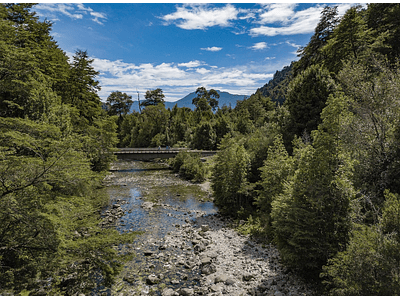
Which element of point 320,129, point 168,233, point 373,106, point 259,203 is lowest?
point 168,233

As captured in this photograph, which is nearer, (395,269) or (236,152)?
(395,269)

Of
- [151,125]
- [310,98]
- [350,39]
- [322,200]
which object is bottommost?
[322,200]

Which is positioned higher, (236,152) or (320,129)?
(320,129)

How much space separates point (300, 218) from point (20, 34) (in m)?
19.6

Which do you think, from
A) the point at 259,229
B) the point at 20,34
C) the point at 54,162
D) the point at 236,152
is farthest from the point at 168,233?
the point at 20,34

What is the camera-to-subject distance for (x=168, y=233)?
16.8 metres

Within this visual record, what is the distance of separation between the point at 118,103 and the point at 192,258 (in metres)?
86.1

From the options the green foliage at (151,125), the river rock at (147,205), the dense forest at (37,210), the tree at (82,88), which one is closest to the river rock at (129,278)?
the dense forest at (37,210)

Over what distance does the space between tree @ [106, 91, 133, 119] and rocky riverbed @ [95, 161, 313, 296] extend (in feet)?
240

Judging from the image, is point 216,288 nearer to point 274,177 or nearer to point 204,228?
point 204,228

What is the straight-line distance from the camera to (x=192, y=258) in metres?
13.3

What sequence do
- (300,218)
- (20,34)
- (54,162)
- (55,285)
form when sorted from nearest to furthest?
1. (54,162)
2. (300,218)
3. (55,285)
4. (20,34)

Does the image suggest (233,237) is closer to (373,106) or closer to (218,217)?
(218,217)

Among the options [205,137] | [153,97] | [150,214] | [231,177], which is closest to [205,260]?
[231,177]
